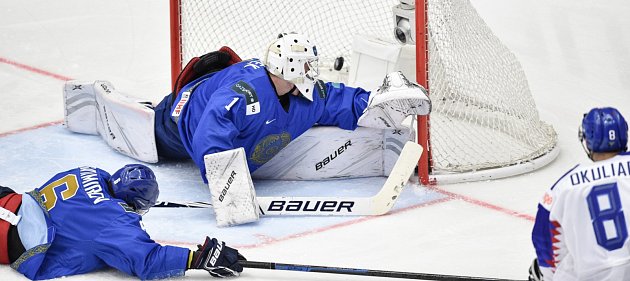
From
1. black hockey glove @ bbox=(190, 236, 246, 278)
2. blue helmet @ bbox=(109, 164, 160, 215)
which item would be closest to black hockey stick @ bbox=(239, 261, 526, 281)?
black hockey glove @ bbox=(190, 236, 246, 278)

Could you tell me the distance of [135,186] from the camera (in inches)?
183

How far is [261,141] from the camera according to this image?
5.70 m

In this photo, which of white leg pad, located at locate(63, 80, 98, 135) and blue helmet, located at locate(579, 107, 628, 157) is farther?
white leg pad, located at locate(63, 80, 98, 135)

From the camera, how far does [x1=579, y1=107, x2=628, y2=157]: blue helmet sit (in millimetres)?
3719

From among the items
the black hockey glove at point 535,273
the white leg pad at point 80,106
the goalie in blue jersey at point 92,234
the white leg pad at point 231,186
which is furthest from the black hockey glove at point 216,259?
the white leg pad at point 80,106

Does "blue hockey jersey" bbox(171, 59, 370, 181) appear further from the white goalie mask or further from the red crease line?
the red crease line

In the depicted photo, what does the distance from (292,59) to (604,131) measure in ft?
6.62

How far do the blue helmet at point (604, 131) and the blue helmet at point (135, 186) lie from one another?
1.59m

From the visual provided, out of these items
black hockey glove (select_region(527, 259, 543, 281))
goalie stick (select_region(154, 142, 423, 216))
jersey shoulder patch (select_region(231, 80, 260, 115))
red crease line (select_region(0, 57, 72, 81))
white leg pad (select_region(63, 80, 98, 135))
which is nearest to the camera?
black hockey glove (select_region(527, 259, 543, 281))

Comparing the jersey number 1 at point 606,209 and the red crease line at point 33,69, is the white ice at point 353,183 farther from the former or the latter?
the jersey number 1 at point 606,209

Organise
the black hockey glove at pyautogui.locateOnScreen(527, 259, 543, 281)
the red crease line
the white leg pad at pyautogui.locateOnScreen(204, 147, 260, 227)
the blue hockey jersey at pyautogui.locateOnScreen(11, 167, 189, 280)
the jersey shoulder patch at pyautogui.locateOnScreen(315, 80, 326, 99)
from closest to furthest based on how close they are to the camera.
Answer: the black hockey glove at pyautogui.locateOnScreen(527, 259, 543, 281)
the blue hockey jersey at pyautogui.locateOnScreen(11, 167, 189, 280)
the white leg pad at pyautogui.locateOnScreen(204, 147, 260, 227)
the jersey shoulder patch at pyautogui.locateOnScreen(315, 80, 326, 99)
the red crease line

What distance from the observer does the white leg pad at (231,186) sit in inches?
208

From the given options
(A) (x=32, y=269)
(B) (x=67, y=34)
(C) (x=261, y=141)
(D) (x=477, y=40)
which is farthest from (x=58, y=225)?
(B) (x=67, y=34)

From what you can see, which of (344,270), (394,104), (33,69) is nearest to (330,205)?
(394,104)
